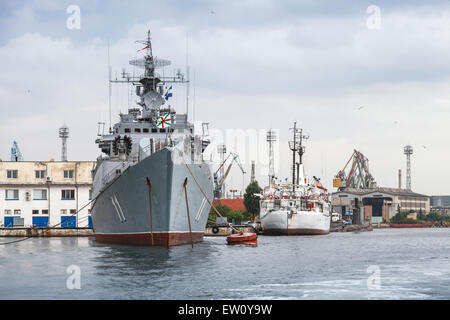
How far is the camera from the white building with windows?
87375 mm

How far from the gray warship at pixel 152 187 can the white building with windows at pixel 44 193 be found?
29.1 m

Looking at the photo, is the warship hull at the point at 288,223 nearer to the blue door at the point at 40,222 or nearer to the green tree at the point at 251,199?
the green tree at the point at 251,199

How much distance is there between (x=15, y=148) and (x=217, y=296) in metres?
150

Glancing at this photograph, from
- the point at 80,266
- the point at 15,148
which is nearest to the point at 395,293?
the point at 80,266

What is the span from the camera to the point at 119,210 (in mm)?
48594

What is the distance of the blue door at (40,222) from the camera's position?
285 ft

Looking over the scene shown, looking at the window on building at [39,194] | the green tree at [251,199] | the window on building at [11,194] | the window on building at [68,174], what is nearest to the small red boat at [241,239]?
the window on building at [68,174]

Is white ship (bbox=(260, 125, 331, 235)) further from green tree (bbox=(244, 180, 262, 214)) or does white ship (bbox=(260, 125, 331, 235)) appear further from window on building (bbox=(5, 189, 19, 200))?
window on building (bbox=(5, 189, 19, 200))

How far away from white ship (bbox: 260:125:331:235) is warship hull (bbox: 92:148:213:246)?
45790mm

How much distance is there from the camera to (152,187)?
44.9m

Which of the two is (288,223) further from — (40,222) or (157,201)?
(157,201)

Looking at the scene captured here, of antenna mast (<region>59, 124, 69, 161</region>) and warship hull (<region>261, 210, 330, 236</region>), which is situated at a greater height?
antenna mast (<region>59, 124, 69, 161</region>)

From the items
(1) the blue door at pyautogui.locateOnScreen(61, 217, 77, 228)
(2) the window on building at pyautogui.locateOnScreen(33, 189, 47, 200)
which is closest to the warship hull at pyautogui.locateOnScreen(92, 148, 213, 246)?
(1) the blue door at pyautogui.locateOnScreen(61, 217, 77, 228)
